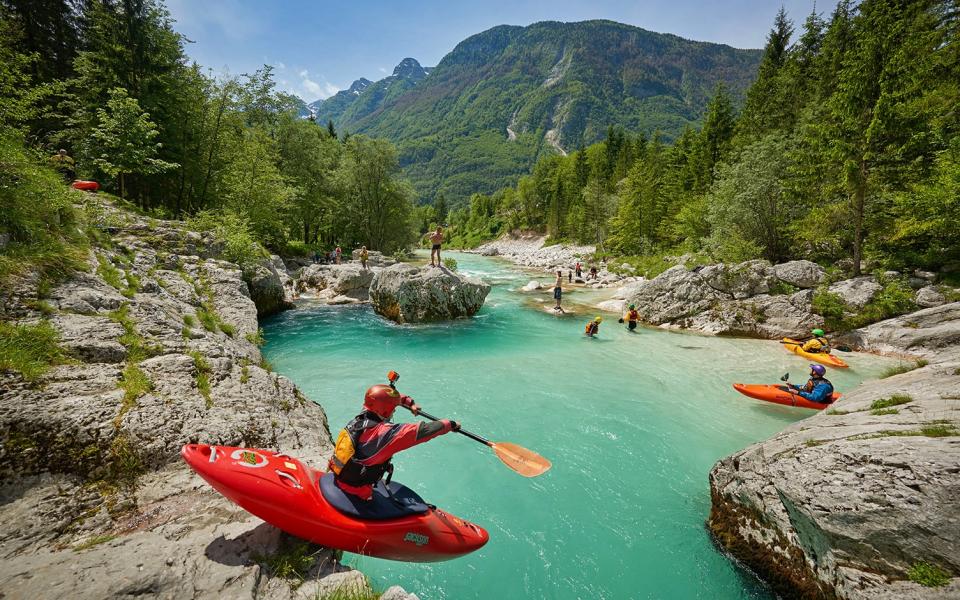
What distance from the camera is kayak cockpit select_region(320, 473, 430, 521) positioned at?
3811 millimetres

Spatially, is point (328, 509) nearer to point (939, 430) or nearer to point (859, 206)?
point (939, 430)

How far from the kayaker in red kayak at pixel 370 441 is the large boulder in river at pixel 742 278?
18419mm

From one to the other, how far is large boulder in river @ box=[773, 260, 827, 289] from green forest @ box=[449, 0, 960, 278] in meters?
1.42

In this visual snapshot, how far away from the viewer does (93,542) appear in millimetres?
3197

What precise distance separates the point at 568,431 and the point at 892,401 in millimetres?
5520

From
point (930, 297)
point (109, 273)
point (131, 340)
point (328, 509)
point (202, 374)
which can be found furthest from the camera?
point (930, 297)

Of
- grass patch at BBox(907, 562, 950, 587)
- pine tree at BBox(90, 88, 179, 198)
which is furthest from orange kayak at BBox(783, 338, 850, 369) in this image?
pine tree at BBox(90, 88, 179, 198)

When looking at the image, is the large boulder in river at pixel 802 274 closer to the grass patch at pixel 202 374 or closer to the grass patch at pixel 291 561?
the grass patch at pixel 291 561

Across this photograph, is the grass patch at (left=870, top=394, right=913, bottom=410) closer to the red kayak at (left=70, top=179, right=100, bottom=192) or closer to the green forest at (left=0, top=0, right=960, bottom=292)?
the green forest at (left=0, top=0, right=960, bottom=292)

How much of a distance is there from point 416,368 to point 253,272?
1025 cm

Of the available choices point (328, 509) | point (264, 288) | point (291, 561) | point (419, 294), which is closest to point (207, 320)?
point (328, 509)

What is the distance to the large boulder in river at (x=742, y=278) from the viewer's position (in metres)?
16.6

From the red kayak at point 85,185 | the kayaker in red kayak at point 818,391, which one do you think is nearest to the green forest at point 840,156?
the kayaker in red kayak at point 818,391

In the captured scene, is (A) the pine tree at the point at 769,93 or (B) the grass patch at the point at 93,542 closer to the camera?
(B) the grass patch at the point at 93,542
